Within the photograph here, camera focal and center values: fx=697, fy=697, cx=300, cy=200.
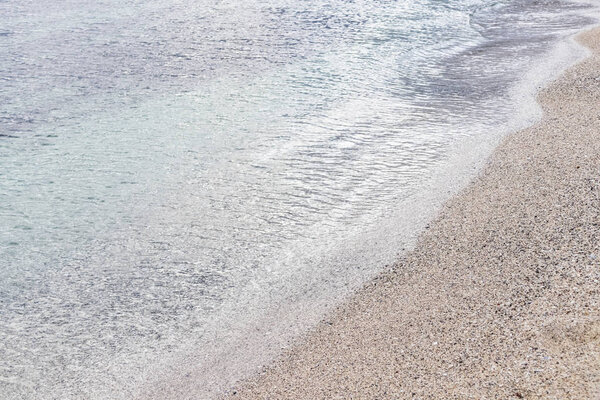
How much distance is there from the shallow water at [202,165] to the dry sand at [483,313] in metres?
0.40

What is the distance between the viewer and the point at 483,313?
402 centimetres

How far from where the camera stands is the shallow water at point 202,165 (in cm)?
466

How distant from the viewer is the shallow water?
4664 millimetres

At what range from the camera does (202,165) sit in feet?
23.4

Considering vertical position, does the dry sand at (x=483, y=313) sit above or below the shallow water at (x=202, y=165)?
above

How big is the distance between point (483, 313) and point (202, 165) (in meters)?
3.87

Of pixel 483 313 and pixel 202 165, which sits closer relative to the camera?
pixel 483 313

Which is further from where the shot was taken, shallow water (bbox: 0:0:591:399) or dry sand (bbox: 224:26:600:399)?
shallow water (bbox: 0:0:591:399)

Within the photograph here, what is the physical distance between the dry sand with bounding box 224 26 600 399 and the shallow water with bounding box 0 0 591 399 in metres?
0.40

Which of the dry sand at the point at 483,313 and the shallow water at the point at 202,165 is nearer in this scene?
the dry sand at the point at 483,313

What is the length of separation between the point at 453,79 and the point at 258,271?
6036mm

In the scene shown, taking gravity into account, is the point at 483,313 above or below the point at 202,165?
above

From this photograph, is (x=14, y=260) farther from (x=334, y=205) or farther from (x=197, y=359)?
(x=334, y=205)

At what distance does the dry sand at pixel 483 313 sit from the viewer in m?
3.41
